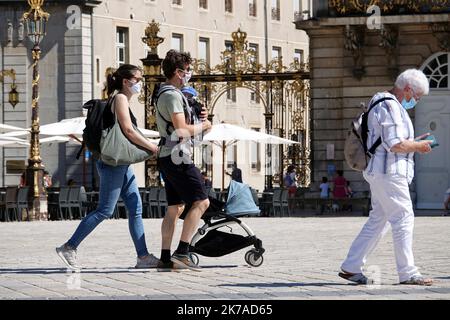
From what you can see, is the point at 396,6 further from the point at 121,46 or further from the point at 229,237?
the point at 229,237

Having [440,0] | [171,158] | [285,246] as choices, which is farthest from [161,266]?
[440,0]

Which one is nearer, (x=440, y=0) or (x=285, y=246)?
(x=285, y=246)

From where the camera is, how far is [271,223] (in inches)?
1244

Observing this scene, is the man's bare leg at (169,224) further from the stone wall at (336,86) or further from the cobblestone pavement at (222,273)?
the stone wall at (336,86)

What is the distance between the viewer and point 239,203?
1694cm

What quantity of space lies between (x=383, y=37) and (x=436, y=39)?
1.28m

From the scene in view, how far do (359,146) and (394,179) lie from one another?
49 cm

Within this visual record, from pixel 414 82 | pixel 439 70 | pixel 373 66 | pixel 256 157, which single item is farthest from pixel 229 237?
pixel 256 157

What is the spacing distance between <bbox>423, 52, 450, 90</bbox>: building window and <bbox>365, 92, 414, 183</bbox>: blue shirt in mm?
27358

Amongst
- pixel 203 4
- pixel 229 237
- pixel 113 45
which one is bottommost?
pixel 229 237

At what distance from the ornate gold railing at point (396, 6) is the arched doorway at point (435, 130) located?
1.14 metres

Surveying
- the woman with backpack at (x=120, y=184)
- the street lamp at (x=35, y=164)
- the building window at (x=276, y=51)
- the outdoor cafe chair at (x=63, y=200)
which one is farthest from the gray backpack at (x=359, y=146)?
the building window at (x=276, y=51)

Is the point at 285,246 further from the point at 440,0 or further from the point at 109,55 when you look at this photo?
the point at 109,55

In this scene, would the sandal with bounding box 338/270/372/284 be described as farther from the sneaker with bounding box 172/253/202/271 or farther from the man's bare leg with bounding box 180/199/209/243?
the sneaker with bounding box 172/253/202/271
